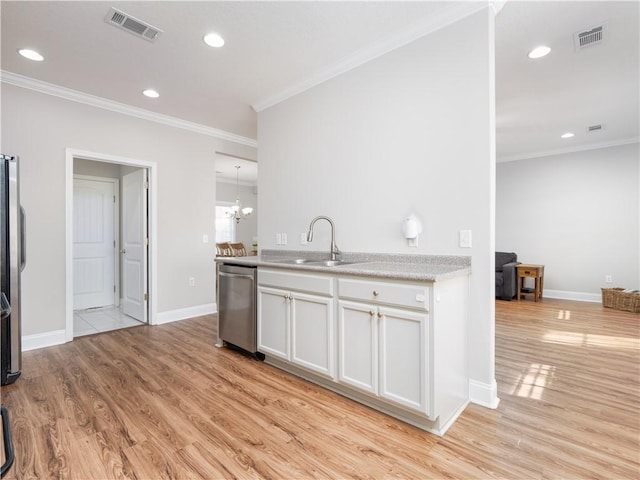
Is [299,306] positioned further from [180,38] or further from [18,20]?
[18,20]

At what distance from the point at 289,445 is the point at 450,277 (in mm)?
1261

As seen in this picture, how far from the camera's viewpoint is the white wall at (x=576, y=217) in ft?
17.4

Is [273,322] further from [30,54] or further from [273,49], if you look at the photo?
[30,54]

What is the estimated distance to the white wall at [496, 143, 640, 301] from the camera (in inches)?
208

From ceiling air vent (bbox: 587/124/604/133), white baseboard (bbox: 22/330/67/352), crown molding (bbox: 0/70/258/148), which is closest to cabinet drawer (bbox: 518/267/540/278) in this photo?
ceiling air vent (bbox: 587/124/604/133)

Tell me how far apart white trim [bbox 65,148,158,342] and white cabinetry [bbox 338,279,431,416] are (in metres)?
2.93

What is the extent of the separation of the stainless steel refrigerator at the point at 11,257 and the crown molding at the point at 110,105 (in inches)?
52.2

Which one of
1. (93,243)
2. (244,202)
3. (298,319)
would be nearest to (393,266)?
(298,319)

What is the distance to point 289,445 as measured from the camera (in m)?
1.73

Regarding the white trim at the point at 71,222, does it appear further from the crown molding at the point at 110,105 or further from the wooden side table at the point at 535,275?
the wooden side table at the point at 535,275

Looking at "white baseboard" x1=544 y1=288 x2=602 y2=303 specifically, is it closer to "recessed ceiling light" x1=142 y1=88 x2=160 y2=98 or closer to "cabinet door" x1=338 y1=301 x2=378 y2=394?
"cabinet door" x1=338 y1=301 x2=378 y2=394

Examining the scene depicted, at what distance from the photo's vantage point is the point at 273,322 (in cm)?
271

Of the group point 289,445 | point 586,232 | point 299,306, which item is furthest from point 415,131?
point 586,232

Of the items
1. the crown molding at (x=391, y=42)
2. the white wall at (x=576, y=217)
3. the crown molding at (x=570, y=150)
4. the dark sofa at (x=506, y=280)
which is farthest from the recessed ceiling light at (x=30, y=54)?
the white wall at (x=576, y=217)
